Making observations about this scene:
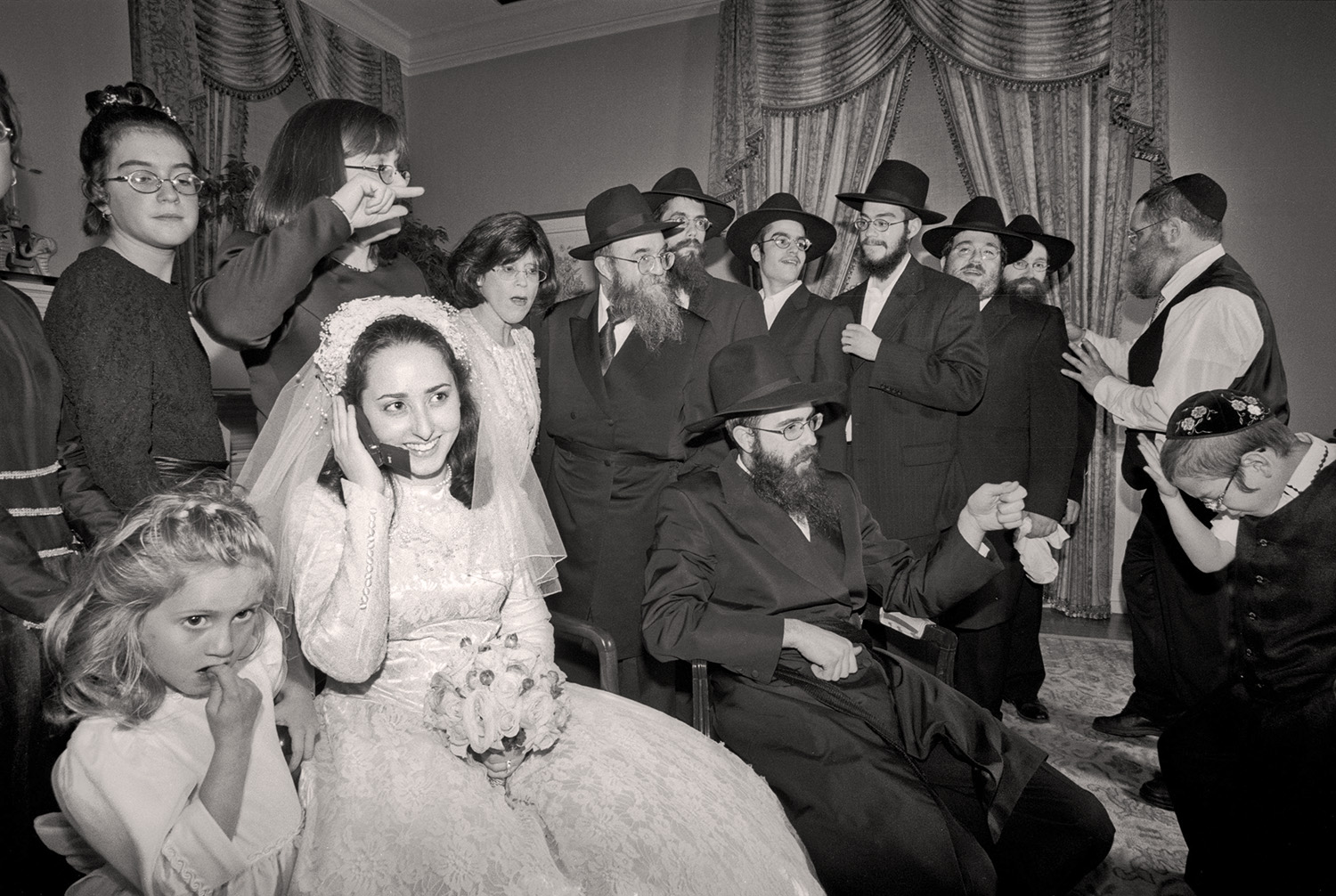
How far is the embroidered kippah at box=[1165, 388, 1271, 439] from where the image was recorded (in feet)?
8.17

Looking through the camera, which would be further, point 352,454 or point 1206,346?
point 1206,346

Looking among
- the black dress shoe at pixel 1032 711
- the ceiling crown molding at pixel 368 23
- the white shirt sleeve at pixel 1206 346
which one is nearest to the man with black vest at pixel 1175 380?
the white shirt sleeve at pixel 1206 346

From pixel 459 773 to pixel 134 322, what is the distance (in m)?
1.38

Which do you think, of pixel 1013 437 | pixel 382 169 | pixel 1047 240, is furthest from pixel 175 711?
pixel 1047 240

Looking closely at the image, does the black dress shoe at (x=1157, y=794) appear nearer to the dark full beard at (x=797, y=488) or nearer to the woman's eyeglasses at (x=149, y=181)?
the dark full beard at (x=797, y=488)

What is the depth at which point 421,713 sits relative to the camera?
1.97m

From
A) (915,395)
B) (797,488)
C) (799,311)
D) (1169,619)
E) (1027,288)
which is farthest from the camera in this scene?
(1027,288)

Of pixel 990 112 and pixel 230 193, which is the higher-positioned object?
pixel 990 112

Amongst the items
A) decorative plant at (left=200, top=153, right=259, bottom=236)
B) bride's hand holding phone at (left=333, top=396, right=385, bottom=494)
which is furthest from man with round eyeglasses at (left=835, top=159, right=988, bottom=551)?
decorative plant at (left=200, top=153, right=259, bottom=236)

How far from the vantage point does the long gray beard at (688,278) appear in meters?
3.82

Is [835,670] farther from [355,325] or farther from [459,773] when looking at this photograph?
[355,325]

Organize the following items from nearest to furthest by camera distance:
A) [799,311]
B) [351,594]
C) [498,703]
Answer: [498,703] < [351,594] < [799,311]

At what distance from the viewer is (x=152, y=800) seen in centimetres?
147

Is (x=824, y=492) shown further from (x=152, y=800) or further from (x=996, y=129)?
(x=996, y=129)
